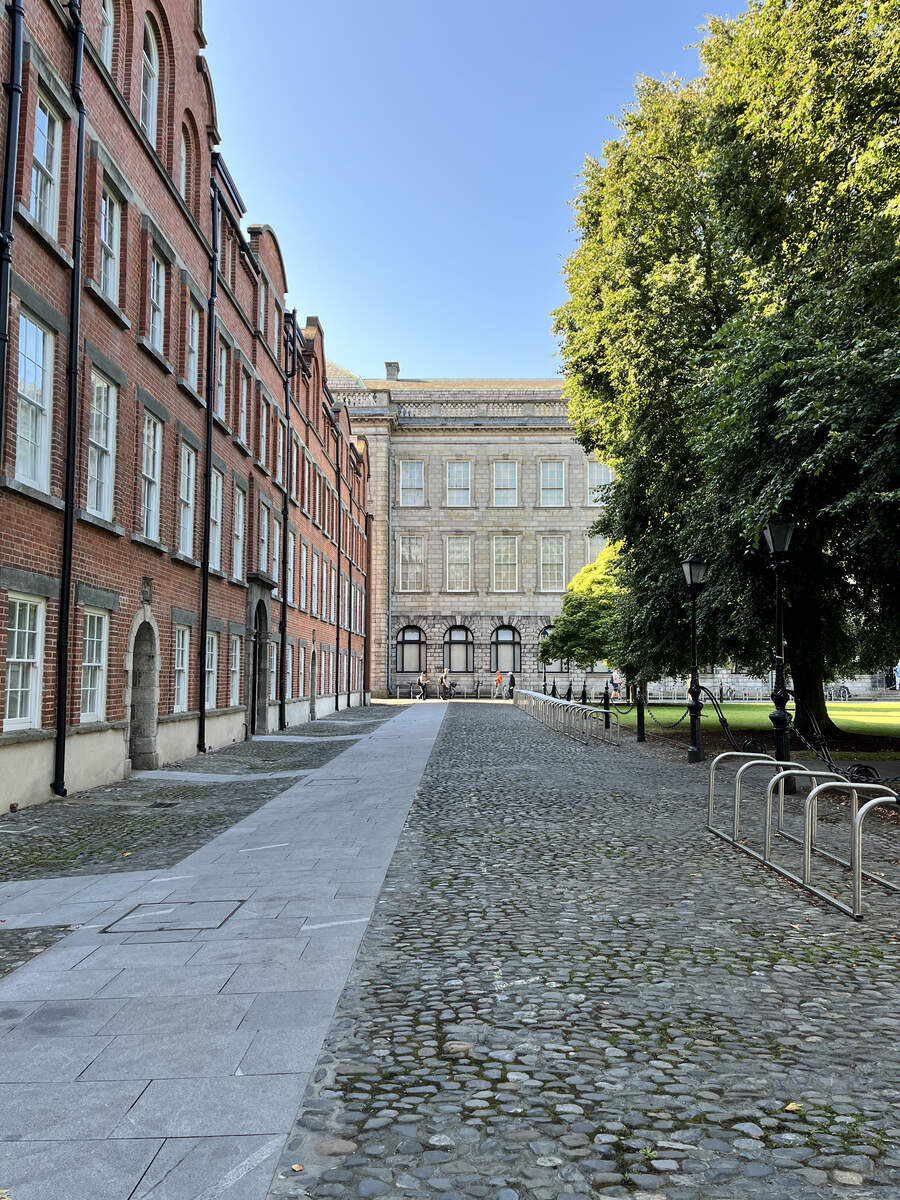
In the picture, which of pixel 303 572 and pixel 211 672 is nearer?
pixel 211 672

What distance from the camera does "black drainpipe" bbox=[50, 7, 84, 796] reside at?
12.5 meters

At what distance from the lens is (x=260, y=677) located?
1026 inches

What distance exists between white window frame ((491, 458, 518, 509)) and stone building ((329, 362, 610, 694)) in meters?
0.07

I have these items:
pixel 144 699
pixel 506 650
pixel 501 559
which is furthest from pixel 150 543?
pixel 501 559

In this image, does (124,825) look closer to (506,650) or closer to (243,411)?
(243,411)

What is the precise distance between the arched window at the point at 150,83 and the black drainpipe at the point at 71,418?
406cm

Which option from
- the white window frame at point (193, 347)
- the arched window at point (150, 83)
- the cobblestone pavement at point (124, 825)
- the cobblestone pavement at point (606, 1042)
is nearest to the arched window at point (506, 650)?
the white window frame at point (193, 347)

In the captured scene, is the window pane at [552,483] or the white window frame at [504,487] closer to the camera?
the window pane at [552,483]

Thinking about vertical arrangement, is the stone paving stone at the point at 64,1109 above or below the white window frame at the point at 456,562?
below

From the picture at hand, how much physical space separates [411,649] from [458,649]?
122 inches

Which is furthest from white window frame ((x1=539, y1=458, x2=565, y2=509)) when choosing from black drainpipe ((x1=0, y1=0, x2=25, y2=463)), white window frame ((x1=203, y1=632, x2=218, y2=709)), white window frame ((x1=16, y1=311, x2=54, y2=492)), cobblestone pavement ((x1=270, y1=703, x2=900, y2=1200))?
cobblestone pavement ((x1=270, y1=703, x2=900, y2=1200))

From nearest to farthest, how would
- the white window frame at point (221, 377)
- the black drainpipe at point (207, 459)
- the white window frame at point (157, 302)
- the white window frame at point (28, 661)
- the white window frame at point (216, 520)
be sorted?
the white window frame at point (28, 661), the white window frame at point (157, 302), the black drainpipe at point (207, 459), the white window frame at point (216, 520), the white window frame at point (221, 377)

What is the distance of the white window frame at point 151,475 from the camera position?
16.6 meters

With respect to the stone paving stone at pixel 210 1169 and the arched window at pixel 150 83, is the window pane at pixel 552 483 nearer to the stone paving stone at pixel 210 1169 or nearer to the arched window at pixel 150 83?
the arched window at pixel 150 83
